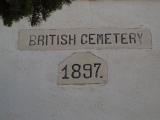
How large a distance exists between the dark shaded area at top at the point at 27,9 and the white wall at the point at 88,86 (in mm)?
2740

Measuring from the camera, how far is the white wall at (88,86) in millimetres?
7500

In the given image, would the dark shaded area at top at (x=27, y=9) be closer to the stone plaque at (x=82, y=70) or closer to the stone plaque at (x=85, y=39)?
the stone plaque at (x=82, y=70)

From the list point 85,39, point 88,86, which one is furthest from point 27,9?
point 85,39

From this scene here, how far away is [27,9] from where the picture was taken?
15.5ft

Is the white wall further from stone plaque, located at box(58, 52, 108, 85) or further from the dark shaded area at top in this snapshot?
the dark shaded area at top

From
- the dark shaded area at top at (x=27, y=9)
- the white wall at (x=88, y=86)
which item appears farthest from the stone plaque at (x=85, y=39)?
the dark shaded area at top at (x=27, y=9)

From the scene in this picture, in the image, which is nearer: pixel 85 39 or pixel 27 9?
pixel 27 9

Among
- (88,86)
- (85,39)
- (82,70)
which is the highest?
(85,39)

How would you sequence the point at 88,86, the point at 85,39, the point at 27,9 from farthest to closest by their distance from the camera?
the point at 85,39, the point at 88,86, the point at 27,9

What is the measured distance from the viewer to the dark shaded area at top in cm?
472

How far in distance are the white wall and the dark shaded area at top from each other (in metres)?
2.74

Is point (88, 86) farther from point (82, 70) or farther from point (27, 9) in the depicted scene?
point (27, 9)

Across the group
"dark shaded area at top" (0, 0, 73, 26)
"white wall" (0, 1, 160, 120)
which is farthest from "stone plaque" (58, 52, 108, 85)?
"dark shaded area at top" (0, 0, 73, 26)

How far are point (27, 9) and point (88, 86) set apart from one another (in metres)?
3.09
